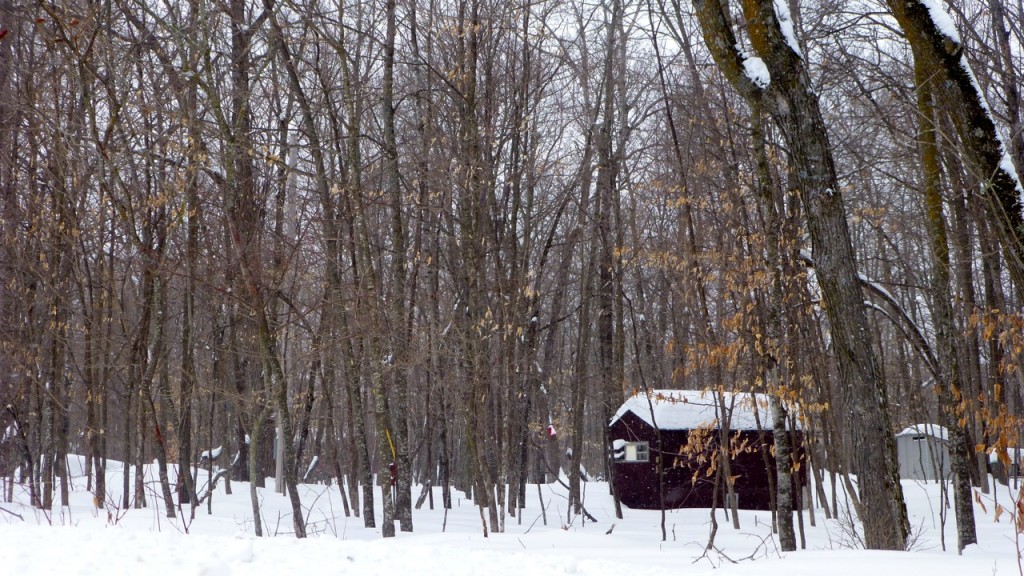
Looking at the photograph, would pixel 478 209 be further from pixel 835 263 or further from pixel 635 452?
pixel 635 452

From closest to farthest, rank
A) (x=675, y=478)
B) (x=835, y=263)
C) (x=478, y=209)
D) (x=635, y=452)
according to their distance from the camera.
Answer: (x=835, y=263) → (x=478, y=209) → (x=675, y=478) → (x=635, y=452)

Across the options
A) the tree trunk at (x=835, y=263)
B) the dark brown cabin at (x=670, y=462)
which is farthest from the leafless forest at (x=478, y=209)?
the dark brown cabin at (x=670, y=462)

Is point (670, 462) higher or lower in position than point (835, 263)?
lower

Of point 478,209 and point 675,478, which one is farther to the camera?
point 675,478

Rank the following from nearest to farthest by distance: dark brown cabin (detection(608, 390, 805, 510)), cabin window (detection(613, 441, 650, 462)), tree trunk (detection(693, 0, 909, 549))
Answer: tree trunk (detection(693, 0, 909, 549)) → dark brown cabin (detection(608, 390, 805, 510)) → cabin window (detection(613, 441, 650, 462))

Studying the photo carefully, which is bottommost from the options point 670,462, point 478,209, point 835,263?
point 670,462

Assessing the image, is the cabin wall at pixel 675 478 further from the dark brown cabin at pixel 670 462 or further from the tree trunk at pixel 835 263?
the tree trunk at pixel 835 263

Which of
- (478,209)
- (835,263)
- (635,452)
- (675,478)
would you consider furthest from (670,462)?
(835,263)

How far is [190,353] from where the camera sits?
13422mm

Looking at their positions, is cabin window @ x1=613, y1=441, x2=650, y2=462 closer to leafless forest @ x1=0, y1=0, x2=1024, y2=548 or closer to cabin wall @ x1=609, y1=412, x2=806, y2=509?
cabin wall @ x1=609, y1=412, x2=806, y2=509

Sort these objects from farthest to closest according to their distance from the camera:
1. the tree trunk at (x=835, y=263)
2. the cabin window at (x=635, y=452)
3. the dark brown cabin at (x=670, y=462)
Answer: the cabin window at (x=635, y=452), the dark brown cabin at (x=670, y=462), the tree trunk at (x=835, y=263)

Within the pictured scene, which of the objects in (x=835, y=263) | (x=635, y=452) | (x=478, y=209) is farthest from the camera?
(x=635, y=452)

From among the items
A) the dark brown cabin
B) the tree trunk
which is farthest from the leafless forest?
the dark brown cabin

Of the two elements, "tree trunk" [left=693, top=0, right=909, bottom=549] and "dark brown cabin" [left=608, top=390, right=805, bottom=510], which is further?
"dark brown cabin" [left=608, top=390, right=805, bottom=510]
